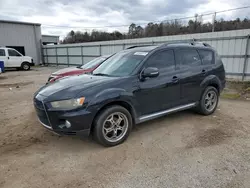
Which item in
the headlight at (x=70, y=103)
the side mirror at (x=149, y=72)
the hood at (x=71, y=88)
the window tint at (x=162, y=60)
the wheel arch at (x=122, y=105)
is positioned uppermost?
the window tint at (x=162, y=60)

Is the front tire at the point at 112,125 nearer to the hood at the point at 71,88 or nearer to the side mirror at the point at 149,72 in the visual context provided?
the hood at the point at 71,88

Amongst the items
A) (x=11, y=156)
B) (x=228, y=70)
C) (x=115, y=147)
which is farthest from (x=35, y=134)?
(x=228, y=70)

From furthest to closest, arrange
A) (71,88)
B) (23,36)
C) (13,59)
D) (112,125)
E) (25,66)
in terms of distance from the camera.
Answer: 1. (23,36)
2. (25,66)
3. (13,59)
4. (112,125)
5. (71,88)

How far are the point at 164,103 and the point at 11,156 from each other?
2.88 metres

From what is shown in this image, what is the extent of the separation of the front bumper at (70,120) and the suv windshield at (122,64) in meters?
1.11

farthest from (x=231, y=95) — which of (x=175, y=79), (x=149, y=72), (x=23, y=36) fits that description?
(x=23, y=36)

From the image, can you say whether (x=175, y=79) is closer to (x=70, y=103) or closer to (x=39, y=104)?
(x=70, y=103)

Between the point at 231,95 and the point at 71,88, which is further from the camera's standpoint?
the point at 231,95

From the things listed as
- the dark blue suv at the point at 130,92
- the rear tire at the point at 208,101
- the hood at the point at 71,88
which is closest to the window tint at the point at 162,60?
the dark blue suv at the point at 130,92

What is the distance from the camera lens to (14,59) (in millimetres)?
16203

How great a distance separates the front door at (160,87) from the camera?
140 inches

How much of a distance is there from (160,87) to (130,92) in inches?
28.3

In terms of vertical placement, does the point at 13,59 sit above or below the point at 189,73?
below

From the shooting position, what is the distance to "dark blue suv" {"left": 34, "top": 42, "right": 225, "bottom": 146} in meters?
2.99
